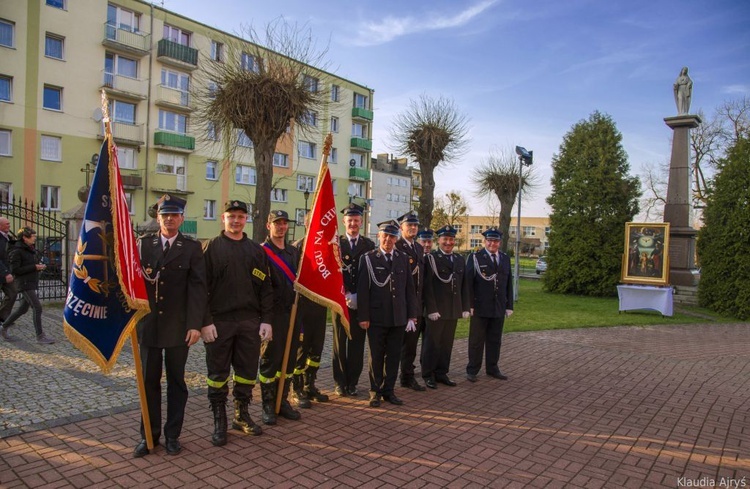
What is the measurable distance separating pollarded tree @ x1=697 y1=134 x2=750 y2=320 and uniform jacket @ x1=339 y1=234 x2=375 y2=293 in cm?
1359

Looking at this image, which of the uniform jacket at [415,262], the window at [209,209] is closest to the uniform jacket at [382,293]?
the uniform jacket at [415,262]

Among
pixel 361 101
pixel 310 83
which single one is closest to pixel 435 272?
pixel 310 83

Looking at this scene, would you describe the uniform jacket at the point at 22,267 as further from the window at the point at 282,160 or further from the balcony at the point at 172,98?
the window at the point at 282,160

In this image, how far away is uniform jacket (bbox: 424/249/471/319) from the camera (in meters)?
6.96

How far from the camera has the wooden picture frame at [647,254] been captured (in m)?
15.5

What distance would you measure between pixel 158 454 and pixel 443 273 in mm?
4120

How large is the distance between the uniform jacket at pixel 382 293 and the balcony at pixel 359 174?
37.8 m

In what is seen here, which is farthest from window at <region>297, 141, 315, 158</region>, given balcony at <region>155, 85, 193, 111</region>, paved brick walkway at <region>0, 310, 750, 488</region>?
paved brick walkway at <region>0, 310, 750, 488</region>

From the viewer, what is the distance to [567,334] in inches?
455

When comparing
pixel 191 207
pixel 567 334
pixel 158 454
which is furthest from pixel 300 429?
pixel 191 207

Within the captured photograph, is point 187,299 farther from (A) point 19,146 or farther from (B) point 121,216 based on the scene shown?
(A) point 19,146

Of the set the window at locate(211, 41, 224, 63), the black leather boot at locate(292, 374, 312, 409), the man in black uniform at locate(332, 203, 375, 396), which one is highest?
the window at locate(211, 41, 224, 63)

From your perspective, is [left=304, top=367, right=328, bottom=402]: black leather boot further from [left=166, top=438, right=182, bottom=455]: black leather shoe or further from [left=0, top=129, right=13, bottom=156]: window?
[left=0, top=129, right=13, bottom=156]: window

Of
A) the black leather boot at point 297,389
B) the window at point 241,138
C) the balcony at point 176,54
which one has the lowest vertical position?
the black leather boot at point 297,389
